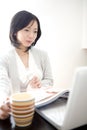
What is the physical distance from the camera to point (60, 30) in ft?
7.82

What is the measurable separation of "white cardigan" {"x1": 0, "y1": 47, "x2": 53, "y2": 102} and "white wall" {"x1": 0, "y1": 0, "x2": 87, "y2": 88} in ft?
2.53

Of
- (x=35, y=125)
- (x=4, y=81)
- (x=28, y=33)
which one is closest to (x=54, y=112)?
(x=35, y=125)

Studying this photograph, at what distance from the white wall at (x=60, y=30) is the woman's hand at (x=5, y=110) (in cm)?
144

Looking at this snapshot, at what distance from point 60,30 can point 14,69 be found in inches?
52.6

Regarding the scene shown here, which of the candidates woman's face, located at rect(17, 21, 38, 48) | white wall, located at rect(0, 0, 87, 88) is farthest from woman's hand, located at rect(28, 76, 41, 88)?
white wall, located at rect(0, 0, 87, 88)

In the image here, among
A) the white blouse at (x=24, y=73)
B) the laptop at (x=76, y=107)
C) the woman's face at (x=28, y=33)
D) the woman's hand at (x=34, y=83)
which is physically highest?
the woman's face at (x=28, y=33)

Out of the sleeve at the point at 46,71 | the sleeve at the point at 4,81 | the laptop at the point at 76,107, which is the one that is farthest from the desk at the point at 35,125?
the sleeve at the point at 46,71

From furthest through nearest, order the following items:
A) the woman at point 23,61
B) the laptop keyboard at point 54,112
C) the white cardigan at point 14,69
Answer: the woman at point 23,61 → the white cardigan at point 14,69 → the laptop keyboard at point 54,112

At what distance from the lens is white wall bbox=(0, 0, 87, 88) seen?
2.04m

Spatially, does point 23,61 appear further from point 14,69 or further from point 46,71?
point 46,71

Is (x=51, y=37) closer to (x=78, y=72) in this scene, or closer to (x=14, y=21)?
(x=14, y=21)

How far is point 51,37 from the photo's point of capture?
232cm

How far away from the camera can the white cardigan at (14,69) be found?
1.11 metres

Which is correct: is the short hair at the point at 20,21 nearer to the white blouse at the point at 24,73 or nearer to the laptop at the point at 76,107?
the white blouse at the point at 24,73
